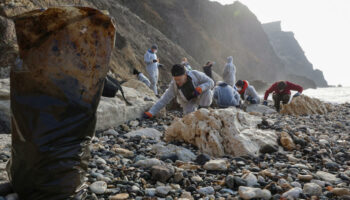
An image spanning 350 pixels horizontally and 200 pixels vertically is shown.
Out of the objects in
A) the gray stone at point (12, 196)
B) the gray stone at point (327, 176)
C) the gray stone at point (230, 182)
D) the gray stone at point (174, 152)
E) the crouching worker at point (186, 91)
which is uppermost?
the crouching worker at point (186, 91)

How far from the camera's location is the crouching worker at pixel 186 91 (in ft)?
14.5

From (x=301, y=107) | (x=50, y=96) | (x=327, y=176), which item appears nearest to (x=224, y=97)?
(x=301, y=107)

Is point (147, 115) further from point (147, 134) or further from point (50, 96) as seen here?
point (50, 96)

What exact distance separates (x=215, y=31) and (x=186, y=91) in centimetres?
4700

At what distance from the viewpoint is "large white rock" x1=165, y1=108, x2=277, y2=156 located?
3010mm

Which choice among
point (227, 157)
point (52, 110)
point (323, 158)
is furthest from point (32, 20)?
point (323, 158)

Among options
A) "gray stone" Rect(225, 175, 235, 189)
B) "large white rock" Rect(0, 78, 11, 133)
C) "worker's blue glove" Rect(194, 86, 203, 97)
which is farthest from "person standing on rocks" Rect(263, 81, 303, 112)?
"large white rock" Rect(0, 78, 11, 133)

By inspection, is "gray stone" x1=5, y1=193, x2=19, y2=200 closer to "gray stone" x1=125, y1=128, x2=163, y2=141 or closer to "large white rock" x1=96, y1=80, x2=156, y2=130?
"gray stone" x1=125, y1=128, x2=163, y2=141

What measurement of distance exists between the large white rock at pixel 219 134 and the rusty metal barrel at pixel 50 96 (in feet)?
6.28

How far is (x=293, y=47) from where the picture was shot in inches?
5251

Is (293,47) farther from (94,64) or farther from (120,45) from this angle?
(94,64)

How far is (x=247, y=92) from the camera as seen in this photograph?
8680 millimetres

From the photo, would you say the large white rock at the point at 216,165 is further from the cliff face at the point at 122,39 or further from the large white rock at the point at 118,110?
the cliff face at the point at 122,39

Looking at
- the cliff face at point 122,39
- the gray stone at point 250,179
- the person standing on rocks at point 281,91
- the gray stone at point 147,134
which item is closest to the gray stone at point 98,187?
the gray stone at point 250,179
